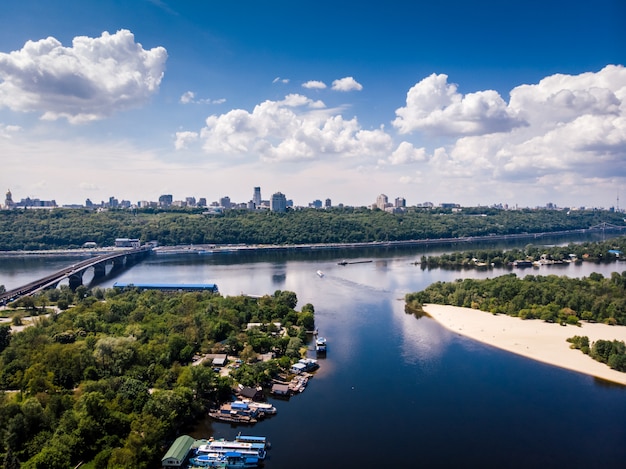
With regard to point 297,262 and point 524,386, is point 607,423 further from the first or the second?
point 297,262

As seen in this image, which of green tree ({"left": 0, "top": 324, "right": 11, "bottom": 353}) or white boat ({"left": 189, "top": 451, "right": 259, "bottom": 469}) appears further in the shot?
green tree ({"left": 0, "top": 324, "right": 11, "bottom": 353})

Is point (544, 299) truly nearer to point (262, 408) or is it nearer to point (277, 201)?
point (262, 408)

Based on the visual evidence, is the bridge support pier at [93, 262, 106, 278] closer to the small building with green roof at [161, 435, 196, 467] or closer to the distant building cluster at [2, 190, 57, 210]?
the small building with green roof at [161, 435, 196, 467]

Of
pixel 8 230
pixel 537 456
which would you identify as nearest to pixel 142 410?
pixel 537 456

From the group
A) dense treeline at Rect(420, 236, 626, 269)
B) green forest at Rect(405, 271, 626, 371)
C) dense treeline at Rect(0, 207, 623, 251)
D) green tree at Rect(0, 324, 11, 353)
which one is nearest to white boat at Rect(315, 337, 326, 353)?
green forest at Rect(405, 271, 626, 371)

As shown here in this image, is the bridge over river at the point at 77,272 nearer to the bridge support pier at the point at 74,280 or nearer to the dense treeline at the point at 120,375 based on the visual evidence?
the bridge support pier at the point at 74,280

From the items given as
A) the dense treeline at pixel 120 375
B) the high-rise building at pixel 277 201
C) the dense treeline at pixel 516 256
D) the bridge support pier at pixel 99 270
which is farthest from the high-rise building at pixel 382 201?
the dense treeline at pixel 120 375

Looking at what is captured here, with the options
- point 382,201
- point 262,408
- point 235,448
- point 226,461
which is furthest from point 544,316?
point 382,201
